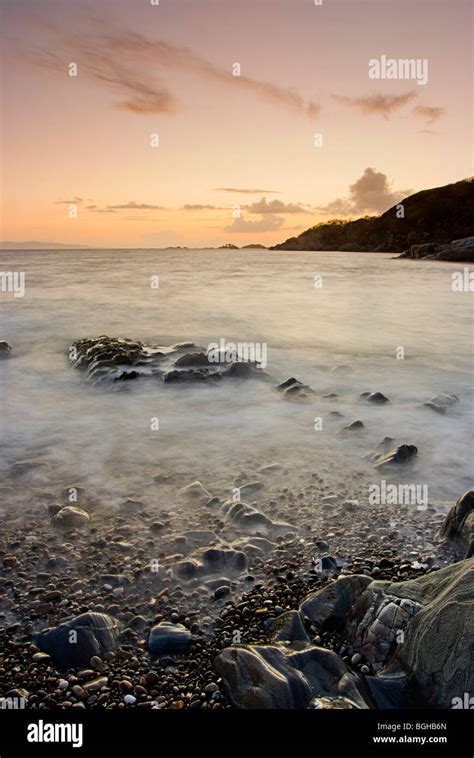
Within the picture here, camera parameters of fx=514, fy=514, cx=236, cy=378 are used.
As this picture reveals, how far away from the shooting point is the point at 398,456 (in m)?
6.88

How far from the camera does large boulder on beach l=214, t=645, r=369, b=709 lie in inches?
127

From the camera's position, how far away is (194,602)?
4273 millimetres

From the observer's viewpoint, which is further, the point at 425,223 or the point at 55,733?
the point at 425,223

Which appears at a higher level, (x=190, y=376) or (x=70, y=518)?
(x=190, y=376)

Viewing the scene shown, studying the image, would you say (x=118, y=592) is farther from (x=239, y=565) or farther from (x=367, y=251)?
(x=367, y=251)

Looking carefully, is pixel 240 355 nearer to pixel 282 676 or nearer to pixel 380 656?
pixel 380 656

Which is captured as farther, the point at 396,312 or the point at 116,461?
the point at 396,312

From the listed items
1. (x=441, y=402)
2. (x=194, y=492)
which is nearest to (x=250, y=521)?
(x=194, y=492)

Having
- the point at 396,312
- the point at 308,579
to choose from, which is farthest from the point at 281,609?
the point at 396,312

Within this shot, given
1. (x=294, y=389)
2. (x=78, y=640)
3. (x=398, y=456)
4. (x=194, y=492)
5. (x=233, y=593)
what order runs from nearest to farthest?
1. (x=78, y=640)
2. (x=233, y=593)
3. (x=194, y=492)
4. (x=398, y=456)
5. (x=294, y=389)

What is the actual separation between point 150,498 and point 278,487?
1.55 m

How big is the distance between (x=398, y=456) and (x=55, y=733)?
5117mm

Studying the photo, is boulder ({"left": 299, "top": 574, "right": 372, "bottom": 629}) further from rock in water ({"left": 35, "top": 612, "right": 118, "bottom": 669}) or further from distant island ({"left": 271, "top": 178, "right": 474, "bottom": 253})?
distant island ({"left": 271, "top": 178, "right": 474, "bottom": 253})

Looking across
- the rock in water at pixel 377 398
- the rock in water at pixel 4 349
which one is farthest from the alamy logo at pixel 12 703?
the rock in water at pixel 4 349
